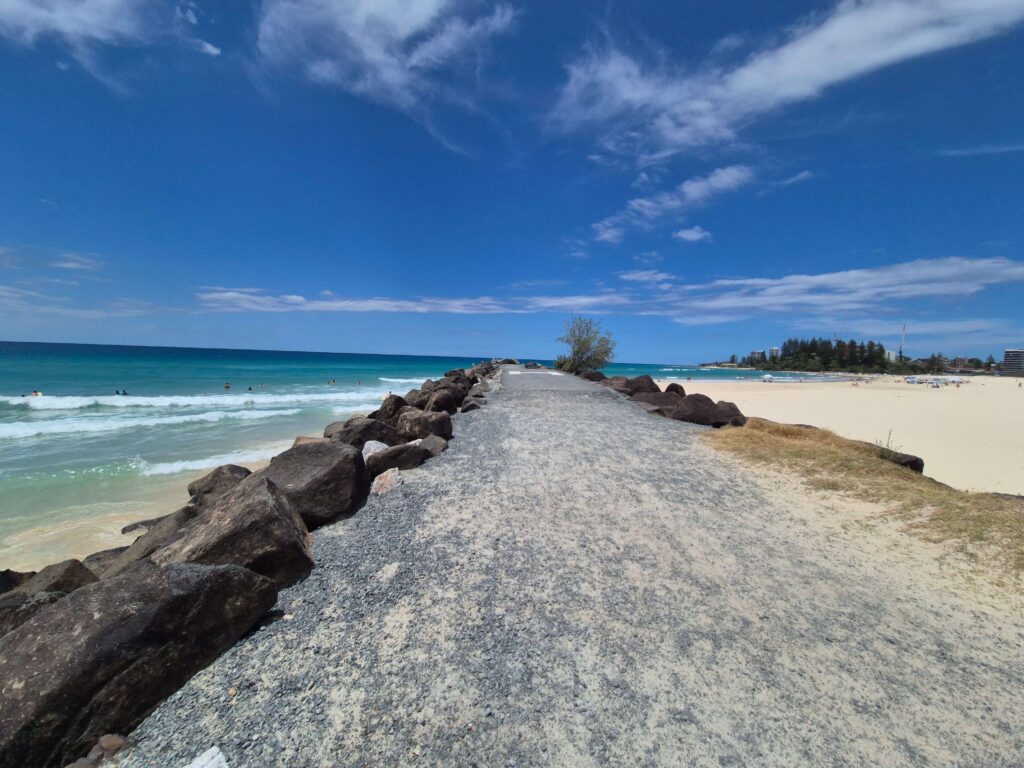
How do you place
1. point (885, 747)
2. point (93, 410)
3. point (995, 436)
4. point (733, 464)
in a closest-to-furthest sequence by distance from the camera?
point (885, 747) < point (733, 464) < point (995, 436) < point (93, 410)

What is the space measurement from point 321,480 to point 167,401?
86.9ft

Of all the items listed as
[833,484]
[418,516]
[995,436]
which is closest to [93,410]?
[418,516]

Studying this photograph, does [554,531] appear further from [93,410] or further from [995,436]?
[93,410]

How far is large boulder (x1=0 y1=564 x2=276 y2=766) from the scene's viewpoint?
2.16 m

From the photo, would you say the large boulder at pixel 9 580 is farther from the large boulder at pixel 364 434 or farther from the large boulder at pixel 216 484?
the large boulder at pixel 364 434

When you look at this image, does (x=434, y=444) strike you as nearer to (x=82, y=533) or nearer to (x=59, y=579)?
(x=59, y=579)

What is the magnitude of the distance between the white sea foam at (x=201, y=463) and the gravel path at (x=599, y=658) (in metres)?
8.00

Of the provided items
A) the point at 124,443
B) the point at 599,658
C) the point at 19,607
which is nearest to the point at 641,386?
the point at 599,658

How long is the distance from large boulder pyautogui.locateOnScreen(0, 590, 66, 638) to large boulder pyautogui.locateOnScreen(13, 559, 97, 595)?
44 centimetres

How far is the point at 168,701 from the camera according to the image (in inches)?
101

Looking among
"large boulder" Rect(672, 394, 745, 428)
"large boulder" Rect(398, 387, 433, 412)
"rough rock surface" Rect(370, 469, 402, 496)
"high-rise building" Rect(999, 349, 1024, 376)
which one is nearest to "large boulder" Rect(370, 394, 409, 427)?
"large boulder" Rect(398, 387, 433, 412)

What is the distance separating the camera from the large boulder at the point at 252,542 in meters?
3.52

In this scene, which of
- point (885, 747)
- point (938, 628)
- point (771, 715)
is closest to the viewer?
point (885, 747)

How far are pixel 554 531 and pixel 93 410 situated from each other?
26.6 meters
